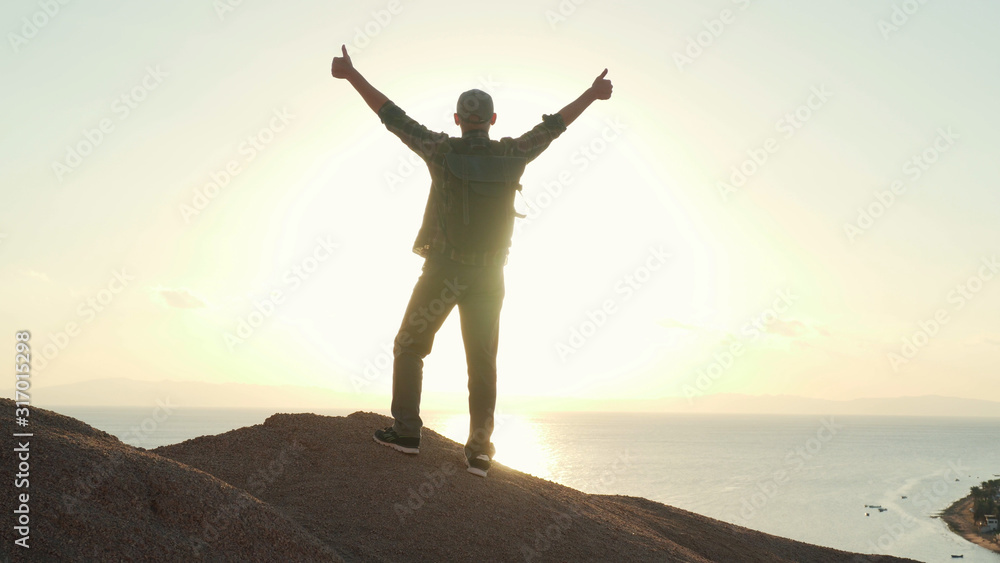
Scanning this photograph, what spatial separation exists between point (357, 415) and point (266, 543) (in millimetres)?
3261

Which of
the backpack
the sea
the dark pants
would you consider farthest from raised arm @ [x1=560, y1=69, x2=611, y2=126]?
the sea

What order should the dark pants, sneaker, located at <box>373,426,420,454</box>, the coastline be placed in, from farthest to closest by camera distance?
the coastline → sneaker, located at <box>373,426,420,454</box> → the dark pants

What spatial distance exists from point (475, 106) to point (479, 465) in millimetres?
3534

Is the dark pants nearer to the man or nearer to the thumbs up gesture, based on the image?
→ the man

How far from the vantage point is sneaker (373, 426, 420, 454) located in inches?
257

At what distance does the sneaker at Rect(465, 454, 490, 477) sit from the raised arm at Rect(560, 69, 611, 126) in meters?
3.49

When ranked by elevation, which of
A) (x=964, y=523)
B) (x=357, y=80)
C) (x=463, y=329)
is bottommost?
(x=463, y=329)

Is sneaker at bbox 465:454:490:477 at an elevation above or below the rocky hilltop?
above

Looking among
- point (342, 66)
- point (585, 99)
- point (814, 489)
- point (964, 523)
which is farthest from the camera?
point (814, 489)

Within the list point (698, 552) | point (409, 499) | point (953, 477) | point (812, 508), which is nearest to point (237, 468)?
point (409, 499)

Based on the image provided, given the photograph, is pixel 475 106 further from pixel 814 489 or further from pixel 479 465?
pixel 814 489

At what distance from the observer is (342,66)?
6.17 m

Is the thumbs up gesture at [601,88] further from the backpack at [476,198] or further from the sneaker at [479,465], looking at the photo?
the sneaker at [479,465]

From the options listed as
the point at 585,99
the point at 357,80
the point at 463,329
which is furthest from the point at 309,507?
the point at 585,99
